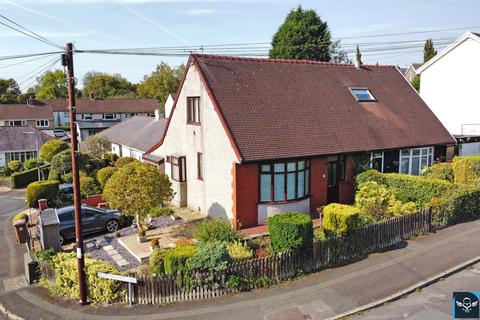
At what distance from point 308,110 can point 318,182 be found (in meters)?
4.25

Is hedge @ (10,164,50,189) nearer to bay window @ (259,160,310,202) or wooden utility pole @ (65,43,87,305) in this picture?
bay window @ (259,160,310,202)

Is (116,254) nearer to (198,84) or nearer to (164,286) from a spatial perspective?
(164,286)

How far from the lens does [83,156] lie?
3488 centimetres

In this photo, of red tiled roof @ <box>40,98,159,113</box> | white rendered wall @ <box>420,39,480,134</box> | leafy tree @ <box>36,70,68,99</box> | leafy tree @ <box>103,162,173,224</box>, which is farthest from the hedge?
leafy tree @ <box>36,70,68,99</box>

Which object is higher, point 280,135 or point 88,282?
point 280,135

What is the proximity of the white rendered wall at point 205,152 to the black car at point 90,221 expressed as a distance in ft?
12.5

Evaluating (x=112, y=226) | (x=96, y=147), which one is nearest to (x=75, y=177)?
(x=112, y=226)

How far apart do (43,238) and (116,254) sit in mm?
3293

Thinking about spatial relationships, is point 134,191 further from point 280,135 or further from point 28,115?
point 28,115

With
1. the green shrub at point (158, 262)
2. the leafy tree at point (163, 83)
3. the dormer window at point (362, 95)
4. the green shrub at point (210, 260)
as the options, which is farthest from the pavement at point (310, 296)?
the leafy tree at point (163, 83)

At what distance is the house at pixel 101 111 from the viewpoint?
6912cm

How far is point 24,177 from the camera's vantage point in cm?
3797

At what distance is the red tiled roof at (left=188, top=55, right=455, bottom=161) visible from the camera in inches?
749

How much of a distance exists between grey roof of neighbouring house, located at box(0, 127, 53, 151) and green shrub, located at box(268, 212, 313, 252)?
41701mm
